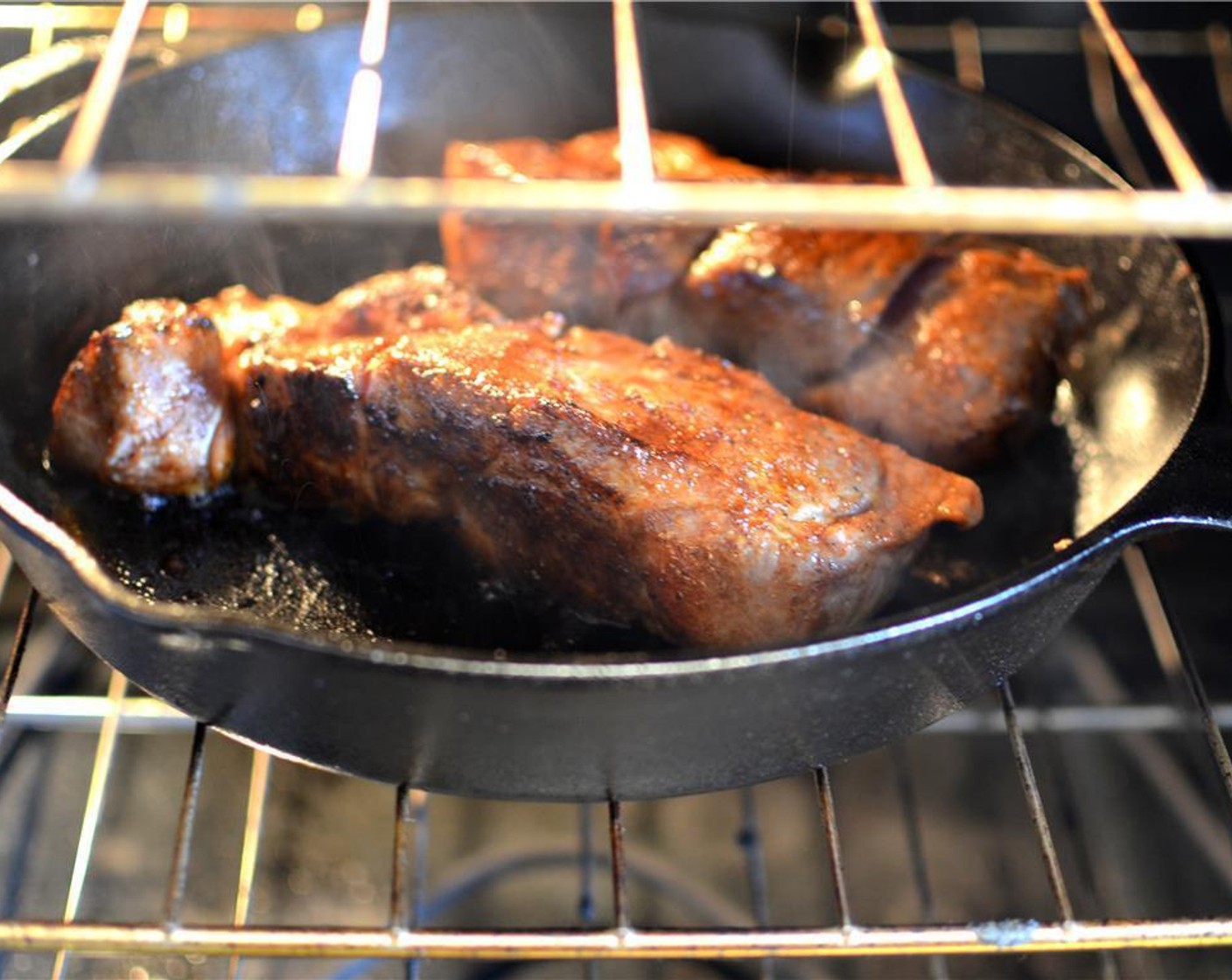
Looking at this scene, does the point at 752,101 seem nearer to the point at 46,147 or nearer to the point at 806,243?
the point at 806,243

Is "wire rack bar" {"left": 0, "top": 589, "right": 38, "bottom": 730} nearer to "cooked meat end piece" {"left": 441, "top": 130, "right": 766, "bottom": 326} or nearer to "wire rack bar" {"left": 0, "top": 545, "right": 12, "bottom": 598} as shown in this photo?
"wire rack bar" {"left": 0, "top": 545, "right": 12, "bottom": 598}

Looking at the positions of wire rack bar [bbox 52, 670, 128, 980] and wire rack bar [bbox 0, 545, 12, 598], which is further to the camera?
wire rack bar [bbox 0, 545, 12, 598]

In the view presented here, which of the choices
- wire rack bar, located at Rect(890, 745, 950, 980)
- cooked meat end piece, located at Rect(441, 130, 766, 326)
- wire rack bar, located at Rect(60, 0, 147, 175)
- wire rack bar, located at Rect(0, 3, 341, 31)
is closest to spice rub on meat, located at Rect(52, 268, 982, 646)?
cooked meat end piece, located at Rect(441, 130, 766, 326)

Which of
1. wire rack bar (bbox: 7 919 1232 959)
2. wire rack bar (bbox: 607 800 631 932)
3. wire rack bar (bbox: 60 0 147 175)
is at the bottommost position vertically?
wire rack bar (bbox: 7 919 1232 959)

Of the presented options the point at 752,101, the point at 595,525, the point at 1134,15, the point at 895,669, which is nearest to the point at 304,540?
the point at 595,525

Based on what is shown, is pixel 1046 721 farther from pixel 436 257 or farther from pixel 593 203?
pixel 593 203

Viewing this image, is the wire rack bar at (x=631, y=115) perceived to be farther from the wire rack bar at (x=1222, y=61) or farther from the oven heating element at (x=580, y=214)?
the wire rack bar at (x=1222, y=61)

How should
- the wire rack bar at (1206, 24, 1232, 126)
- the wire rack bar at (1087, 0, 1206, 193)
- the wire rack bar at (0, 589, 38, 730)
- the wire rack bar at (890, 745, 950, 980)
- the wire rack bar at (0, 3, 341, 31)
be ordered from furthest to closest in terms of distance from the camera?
the wire rack bar at (1206, 24, 1232, 126), the wire rack bar at (890, 745, 950, 980), the wire rack bar at (0, 3, 341, 31), the wire rack bar at (0, 589, 38, 730), the wire rack bar at (1087, 0, 1206, 193)
